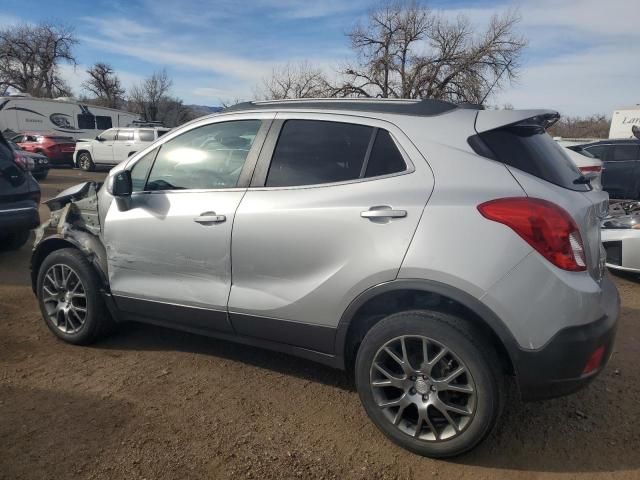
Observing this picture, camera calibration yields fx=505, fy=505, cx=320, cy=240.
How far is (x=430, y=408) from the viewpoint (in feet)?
8.29

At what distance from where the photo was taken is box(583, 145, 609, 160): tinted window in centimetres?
1153

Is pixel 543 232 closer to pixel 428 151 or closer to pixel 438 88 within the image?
pixel 428 151

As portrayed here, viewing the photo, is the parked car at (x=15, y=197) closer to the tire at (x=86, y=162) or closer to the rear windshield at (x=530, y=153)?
the rear windshield at (x=530, y=153)

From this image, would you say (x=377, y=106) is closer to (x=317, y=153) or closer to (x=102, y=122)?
(x=317, y=153)

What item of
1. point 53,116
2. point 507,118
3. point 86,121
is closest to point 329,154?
point 507,118

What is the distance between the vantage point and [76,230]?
374cm

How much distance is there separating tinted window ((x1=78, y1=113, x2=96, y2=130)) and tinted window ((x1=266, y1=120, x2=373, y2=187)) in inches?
1009

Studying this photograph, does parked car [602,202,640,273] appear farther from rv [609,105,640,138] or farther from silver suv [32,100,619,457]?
rv [609,105,640,138]

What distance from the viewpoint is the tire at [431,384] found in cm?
238

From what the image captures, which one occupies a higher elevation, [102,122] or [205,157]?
[102,122]

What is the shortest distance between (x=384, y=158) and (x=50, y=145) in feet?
68.5

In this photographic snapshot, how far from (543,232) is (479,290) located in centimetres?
38

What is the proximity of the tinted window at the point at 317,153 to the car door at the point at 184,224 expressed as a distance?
0.18m

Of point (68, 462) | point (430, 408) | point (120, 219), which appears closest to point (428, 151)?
point (430, 408)
